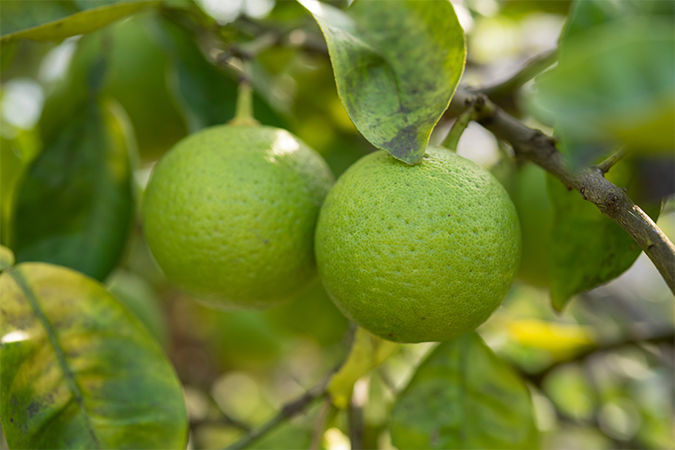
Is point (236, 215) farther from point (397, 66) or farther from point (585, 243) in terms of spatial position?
point (585, 243)

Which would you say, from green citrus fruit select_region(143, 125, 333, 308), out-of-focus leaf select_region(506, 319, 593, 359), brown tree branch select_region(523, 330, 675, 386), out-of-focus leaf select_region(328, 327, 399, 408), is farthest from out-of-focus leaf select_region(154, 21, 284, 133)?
brown tree branch select_region(523, 330, 675, 386)

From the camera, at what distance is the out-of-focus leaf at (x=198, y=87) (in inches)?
40.8

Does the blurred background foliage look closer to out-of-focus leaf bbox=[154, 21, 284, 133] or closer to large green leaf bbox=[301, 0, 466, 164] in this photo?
out-of-focus leaf bbox=[154, 21, 284, 133]

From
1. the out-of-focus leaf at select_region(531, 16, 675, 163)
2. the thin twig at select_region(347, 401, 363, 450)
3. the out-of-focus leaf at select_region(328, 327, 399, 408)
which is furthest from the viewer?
the thin twig at select_region(347, 401, 363, 450)

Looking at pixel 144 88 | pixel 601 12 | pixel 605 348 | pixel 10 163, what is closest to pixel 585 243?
pixel 601 12

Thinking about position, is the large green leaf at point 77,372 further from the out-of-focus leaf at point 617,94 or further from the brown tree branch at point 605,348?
the brown tree branch at point 605,348

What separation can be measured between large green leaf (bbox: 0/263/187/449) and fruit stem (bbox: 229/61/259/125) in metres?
0.34

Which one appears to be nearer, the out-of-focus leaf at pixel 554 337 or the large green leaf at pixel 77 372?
the large green leaf at pixel 77 372

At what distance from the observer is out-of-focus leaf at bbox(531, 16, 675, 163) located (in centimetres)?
33

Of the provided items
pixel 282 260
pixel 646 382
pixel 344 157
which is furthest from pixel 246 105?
pixel 646 382

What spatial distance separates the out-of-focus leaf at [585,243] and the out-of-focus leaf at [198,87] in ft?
1.90

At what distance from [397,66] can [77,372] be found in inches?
23.7

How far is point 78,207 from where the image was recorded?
3.27ft

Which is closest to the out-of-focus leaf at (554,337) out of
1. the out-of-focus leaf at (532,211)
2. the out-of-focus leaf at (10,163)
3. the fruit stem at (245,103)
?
the out-of-focus leaf at (532,211)
